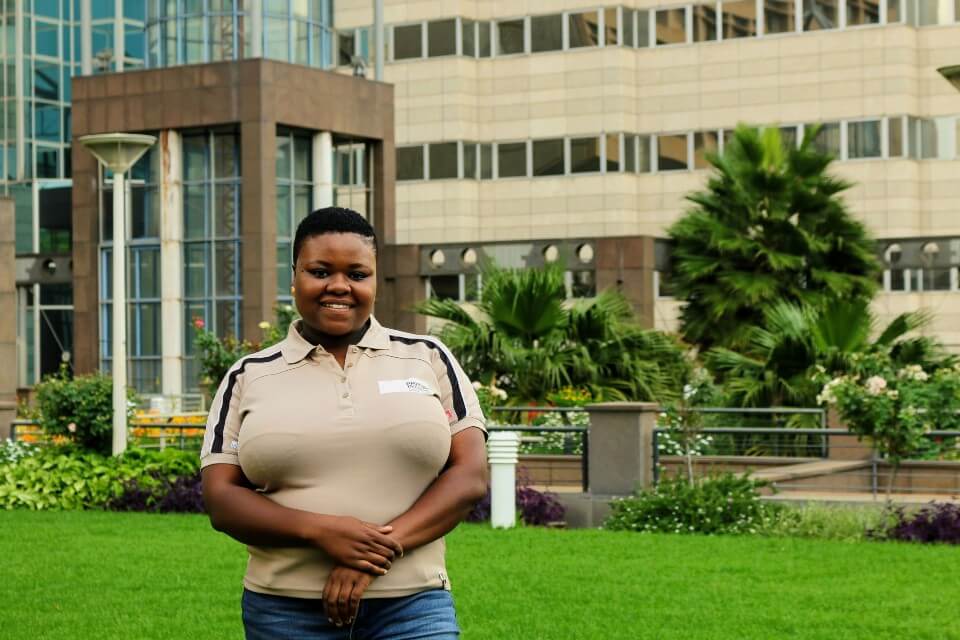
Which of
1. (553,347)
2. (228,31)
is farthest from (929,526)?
(228,31)

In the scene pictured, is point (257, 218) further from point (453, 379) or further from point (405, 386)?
point (405, 386)

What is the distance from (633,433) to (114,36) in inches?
1464

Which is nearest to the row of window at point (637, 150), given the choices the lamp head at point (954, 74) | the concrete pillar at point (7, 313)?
the concrete pillar at point (7, 313)

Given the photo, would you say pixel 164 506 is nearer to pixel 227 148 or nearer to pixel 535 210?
pixel 227 148

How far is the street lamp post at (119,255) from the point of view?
855 inches

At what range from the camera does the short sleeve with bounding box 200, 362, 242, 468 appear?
4520 millimetres

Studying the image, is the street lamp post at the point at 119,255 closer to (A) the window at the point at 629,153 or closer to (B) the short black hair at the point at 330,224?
(B) the short black hair at the point at 330,224

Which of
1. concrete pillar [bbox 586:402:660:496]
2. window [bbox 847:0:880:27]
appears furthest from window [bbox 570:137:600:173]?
concrete pillar [bbox 586:402:660:496]

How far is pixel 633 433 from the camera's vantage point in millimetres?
19984

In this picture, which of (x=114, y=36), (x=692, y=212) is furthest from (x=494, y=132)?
(x=692, y=212)

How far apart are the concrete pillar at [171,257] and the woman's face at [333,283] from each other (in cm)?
3187

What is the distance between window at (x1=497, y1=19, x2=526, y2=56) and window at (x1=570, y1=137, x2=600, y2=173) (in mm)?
3183

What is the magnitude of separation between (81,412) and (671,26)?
1237 inches

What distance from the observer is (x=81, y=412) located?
2259cm
